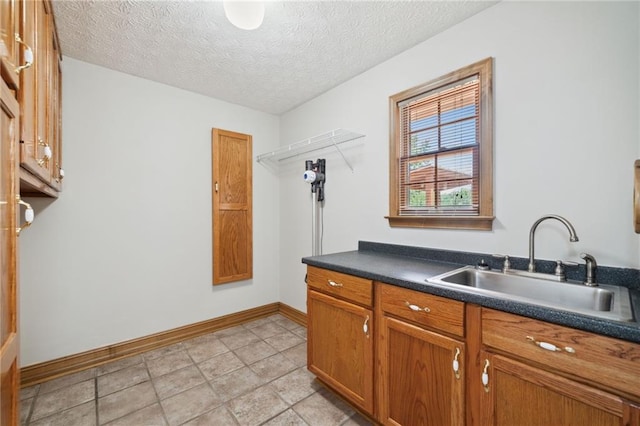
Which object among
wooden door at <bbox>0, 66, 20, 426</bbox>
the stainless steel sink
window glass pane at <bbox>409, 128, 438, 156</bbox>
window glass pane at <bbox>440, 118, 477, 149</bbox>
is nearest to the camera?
wooden door at <bbox>0, 66, 20, 426</bbox>

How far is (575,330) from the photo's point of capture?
0.91m

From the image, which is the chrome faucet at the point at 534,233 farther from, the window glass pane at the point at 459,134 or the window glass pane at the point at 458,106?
the window glass pane at the point at 458,106

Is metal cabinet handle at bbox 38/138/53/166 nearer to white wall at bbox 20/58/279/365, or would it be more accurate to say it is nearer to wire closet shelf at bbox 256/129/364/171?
white wall at bbox 20/58/279/365

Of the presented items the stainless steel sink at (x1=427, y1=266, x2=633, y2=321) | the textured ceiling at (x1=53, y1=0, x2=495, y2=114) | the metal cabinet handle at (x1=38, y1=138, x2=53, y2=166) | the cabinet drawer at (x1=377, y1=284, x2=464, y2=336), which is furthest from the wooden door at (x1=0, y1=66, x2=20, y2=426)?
the stainless steel sink at (x1=427, y1=266, x2=633, y2=321)

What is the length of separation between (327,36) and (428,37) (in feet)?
2.35

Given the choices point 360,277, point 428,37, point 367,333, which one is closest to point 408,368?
point 367,333

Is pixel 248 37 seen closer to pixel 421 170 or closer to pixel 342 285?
pixel 421 170

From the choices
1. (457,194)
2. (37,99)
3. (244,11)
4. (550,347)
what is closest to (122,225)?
(37,99)

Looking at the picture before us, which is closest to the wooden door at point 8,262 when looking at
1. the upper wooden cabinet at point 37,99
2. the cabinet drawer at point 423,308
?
the upper wooden cabinet at point 37,99

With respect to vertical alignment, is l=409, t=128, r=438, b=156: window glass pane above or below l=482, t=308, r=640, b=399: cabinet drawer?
above

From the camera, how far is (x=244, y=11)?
144 cm

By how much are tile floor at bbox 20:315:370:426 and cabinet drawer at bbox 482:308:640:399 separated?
1.08 meters

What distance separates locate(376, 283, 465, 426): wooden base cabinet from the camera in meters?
1.20

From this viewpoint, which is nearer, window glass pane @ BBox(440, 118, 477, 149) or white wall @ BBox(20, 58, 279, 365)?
window glass pane @ BBox(440, 118, 477, 149)
